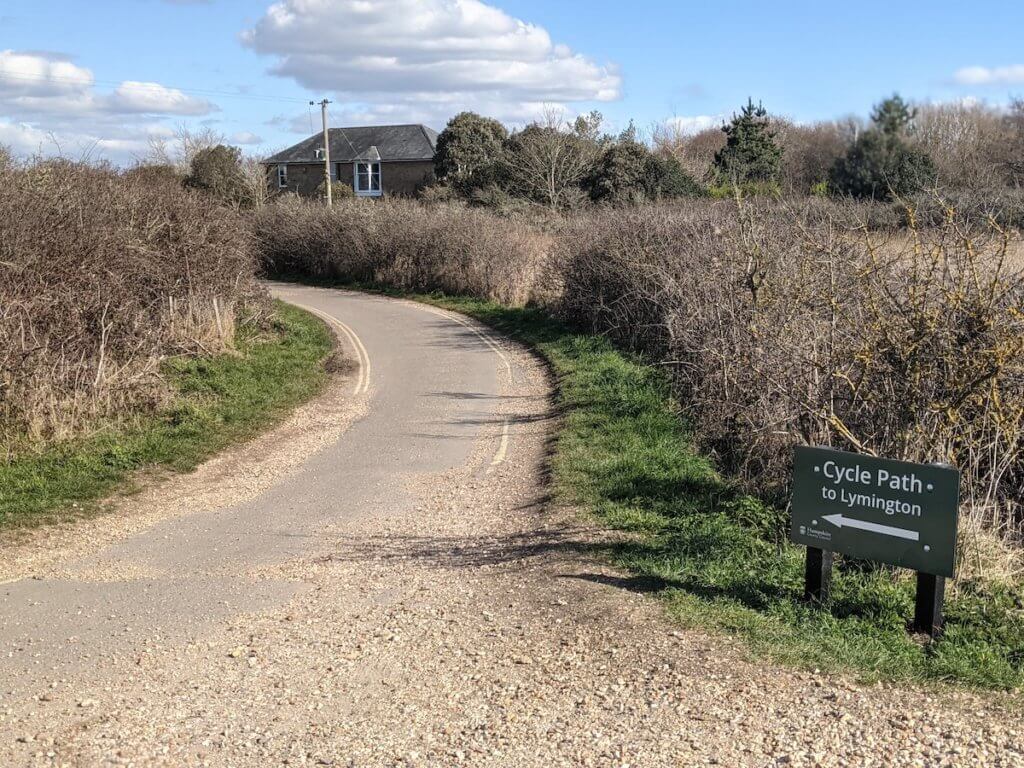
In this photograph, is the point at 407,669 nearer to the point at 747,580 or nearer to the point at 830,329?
the point at 747,580

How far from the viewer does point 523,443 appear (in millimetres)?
13047

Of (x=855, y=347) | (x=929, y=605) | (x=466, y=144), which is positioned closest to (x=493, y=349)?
(x=855, y=347)

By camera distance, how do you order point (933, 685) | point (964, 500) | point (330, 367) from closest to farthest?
point (933, 685)
point (964, 500)
point (330, 367)

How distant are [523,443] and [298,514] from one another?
397cm

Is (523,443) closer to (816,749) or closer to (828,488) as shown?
(828,488)

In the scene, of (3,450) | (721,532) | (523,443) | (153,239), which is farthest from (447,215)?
(721,532)

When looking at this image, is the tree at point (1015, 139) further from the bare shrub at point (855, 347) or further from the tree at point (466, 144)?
the tree at point (466, 144)

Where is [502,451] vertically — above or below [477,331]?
below

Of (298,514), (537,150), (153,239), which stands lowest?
(298,514)

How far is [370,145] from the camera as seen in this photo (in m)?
72.3

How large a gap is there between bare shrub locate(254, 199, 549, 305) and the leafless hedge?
24.0ft

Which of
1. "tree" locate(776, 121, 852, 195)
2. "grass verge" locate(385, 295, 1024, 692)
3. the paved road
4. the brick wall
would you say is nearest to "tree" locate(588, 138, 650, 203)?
"tree" locate(776, 121, 852, 195)

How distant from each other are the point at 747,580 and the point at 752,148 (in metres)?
37.1

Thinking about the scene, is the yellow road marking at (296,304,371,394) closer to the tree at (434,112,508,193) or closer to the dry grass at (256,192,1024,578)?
the dry grass at (256,192,1024,578)
